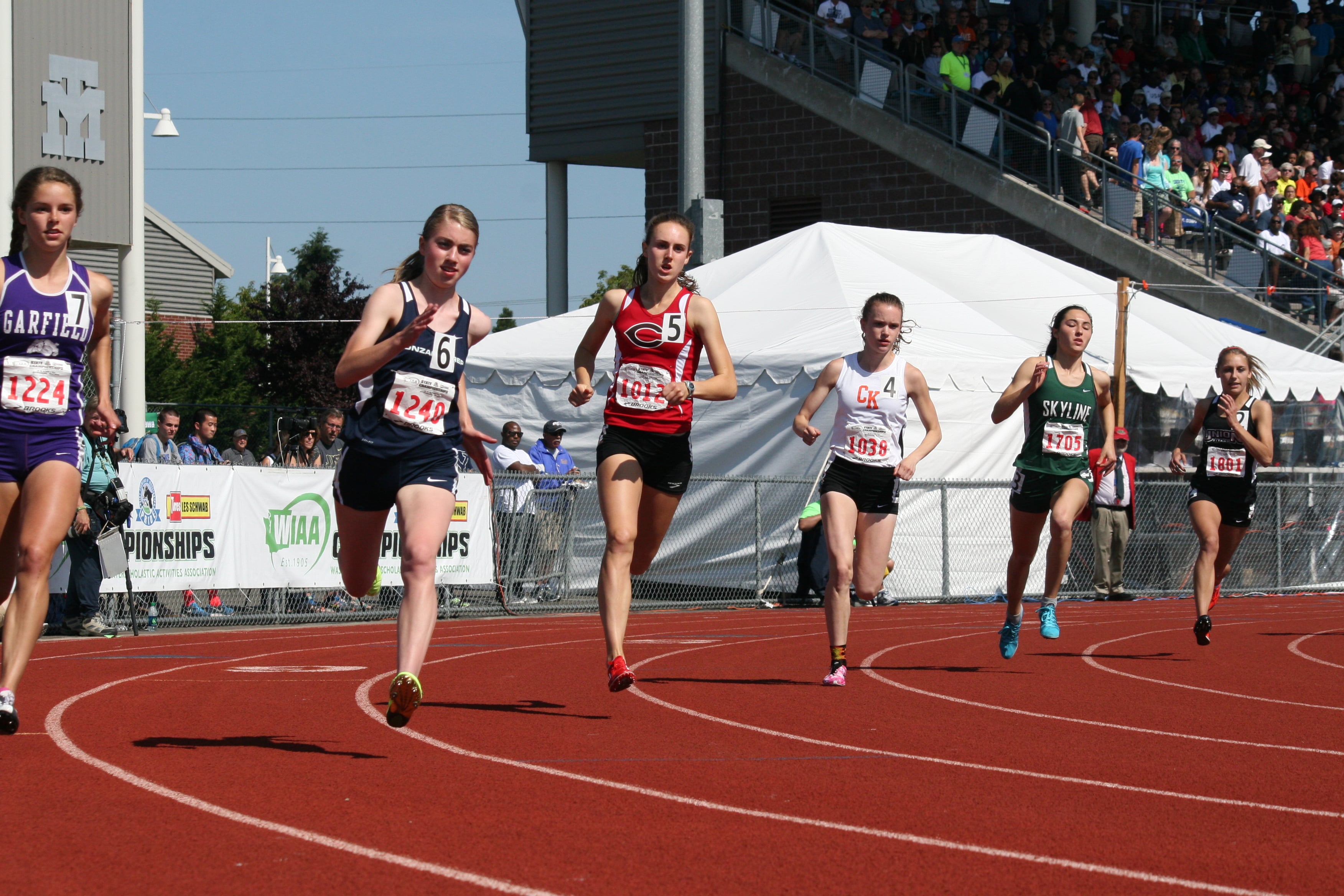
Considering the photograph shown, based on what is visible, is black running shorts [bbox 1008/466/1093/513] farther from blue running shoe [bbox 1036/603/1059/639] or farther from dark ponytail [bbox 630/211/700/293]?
dark ponytail [bbox 630/211/700/293]

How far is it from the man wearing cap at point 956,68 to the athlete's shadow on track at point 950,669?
18.7 m

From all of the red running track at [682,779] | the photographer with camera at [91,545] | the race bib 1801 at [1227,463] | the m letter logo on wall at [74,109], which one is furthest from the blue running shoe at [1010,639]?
the m letter logo on wall at [74,109]

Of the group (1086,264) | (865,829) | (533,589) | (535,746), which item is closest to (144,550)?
(533,589)

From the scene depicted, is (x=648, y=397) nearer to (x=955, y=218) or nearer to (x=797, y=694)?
(x=797, y=694)

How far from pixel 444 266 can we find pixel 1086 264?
21299 mm

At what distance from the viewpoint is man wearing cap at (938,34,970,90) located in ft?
89.4

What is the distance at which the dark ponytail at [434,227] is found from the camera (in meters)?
6.38

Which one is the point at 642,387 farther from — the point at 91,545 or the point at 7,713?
the point at 91,545

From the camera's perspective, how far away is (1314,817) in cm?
501

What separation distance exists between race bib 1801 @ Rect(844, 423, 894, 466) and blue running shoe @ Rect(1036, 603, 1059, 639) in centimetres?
228

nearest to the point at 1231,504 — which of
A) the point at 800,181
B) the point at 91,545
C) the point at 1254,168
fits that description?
the point at 91,545

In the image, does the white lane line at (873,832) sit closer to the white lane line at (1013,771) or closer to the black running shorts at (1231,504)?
the white lane line at (1013,771)

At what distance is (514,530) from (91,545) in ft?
16.9

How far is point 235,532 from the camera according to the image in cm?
1499
